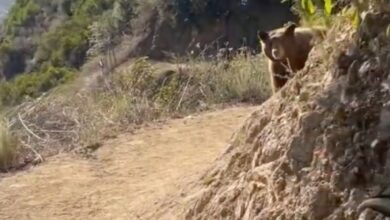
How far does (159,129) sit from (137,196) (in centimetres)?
228

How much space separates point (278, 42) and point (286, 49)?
27cm

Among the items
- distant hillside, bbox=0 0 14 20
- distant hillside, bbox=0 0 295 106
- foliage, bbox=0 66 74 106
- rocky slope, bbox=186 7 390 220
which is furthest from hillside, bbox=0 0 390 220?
distant hillside, bbox=0 0 14 20

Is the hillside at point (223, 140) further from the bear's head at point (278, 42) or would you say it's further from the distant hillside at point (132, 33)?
the distant hillside at point (132, 33)

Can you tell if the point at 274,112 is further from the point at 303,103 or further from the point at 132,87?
the point at 132,87

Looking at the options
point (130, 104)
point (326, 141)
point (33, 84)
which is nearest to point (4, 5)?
point (33, 84)

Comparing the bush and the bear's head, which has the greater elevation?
the bear's head

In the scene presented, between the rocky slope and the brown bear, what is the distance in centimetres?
122

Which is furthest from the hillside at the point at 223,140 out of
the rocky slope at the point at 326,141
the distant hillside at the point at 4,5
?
the distant hillside at the point at 4,5

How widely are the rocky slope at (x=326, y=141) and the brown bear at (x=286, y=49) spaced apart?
1.22m

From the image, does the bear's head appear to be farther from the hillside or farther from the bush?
the bush

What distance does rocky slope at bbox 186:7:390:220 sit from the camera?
4.16m

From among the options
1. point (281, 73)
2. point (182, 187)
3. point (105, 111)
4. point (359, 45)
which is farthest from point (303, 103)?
point (105, 111)

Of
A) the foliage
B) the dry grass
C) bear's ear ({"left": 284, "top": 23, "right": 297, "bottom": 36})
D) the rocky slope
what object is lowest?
the foliage

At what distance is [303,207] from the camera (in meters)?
4.30
